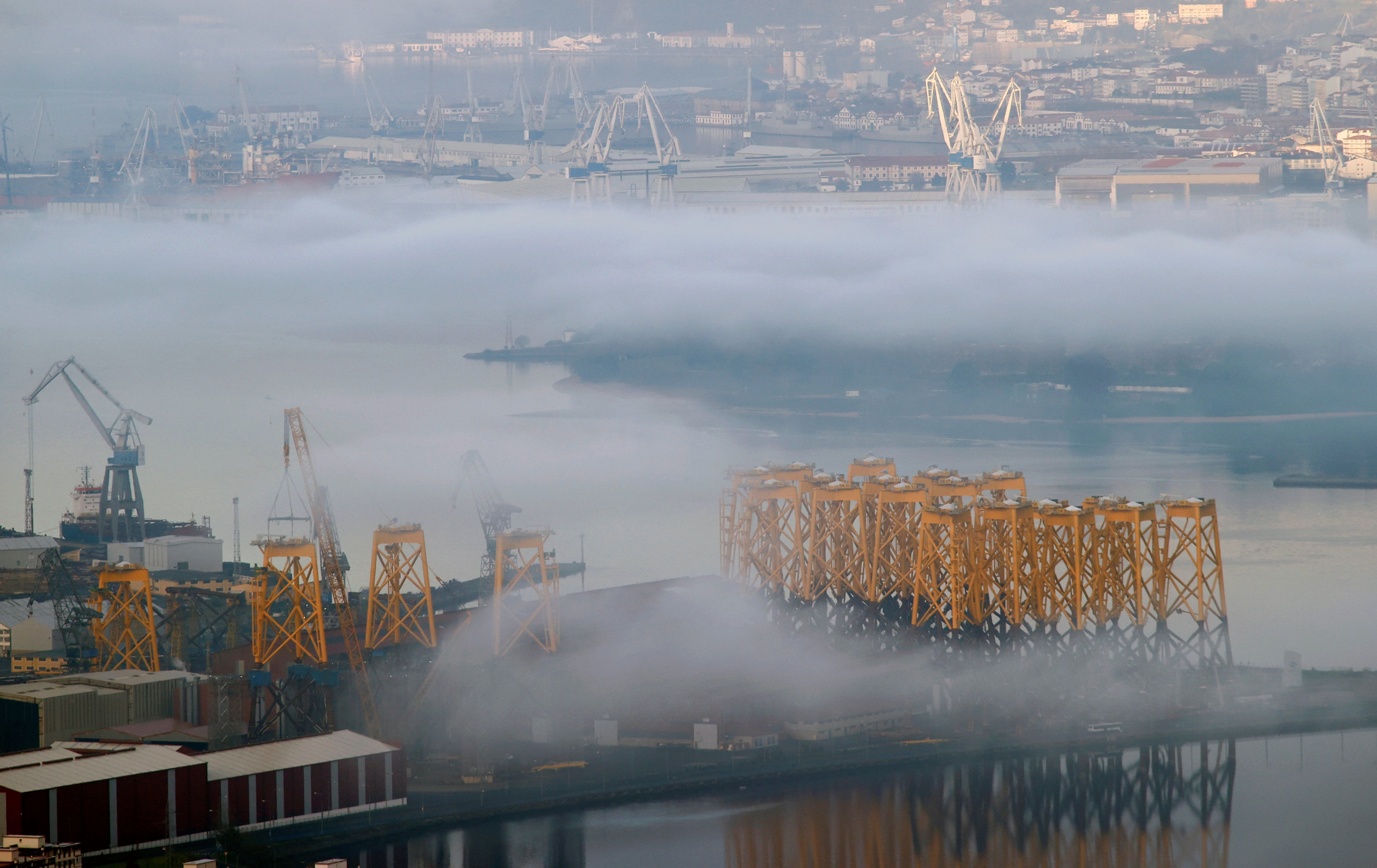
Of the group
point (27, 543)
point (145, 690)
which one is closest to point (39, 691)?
point (145, 690)

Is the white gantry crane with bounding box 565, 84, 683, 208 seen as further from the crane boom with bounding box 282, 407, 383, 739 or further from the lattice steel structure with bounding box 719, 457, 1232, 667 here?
the crane boom with bounding box 282, 407, 383, 739

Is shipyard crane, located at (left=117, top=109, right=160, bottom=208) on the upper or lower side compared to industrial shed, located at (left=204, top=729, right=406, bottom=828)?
upper

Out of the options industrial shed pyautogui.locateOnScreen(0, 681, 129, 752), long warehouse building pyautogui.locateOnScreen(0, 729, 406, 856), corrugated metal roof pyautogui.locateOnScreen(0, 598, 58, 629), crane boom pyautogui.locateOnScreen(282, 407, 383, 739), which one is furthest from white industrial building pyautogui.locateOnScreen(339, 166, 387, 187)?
long warehouse building pyautogui.locateOnScreen(0, 729, 406, 856)

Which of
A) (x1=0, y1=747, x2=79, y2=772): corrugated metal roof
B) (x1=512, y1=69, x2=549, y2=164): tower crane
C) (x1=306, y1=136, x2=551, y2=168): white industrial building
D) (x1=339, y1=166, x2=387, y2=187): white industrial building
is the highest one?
(x1=512, y1=69, x2=549, y2=164): tower crane

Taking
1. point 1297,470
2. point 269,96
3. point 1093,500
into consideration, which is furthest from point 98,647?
point 269,96

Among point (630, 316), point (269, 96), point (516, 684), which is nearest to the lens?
point (516, 684)

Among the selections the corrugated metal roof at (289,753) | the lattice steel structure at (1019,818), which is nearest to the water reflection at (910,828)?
the lattice steel structure at (1019,818)

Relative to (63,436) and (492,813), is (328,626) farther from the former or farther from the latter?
(63,436)
